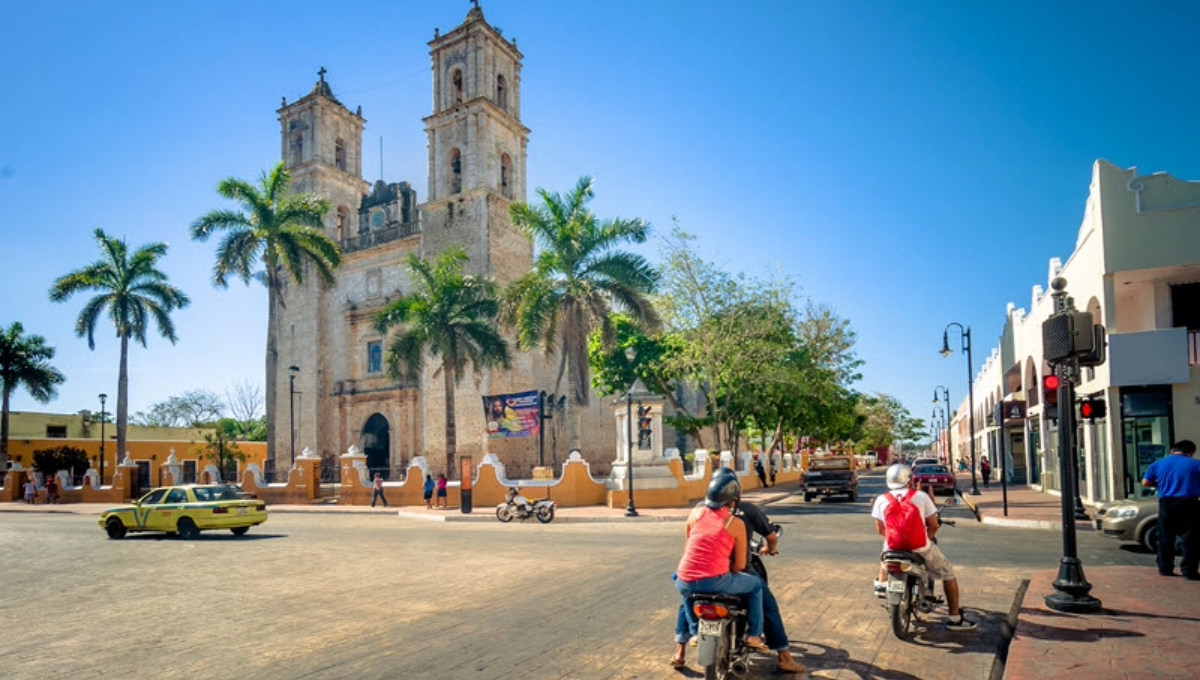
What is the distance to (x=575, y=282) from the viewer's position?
31.0 metres

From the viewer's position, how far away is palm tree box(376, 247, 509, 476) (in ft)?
106

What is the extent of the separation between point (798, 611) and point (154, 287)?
42.4 metres

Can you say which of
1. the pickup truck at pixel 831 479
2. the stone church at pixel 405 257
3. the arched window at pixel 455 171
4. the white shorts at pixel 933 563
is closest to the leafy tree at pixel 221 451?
the stone church at pixel 405 257

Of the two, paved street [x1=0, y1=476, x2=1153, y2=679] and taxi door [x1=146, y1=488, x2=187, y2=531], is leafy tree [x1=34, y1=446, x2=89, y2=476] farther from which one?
paved street [x1=0, y1=476, x2=1153, y2=679]

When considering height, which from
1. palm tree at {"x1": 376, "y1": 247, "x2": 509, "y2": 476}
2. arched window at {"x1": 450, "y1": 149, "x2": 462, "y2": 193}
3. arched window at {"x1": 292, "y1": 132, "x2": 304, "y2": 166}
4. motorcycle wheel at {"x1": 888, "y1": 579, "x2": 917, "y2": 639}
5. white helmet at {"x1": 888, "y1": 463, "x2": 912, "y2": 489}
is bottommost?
motorcycle wheel at {"x1": 888, "y1": 579, "x2": 917, "y2": 639}

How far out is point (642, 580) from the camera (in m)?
10.2

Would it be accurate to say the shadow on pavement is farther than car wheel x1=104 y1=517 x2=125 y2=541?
No

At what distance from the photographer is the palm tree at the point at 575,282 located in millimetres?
30953

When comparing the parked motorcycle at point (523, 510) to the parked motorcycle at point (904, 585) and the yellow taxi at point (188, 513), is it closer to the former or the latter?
the yellow taxi at point (188, 513)

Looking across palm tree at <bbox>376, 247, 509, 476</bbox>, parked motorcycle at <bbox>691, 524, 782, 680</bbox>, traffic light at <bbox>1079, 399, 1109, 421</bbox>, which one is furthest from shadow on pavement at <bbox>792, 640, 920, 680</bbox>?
palm tree at <bbox>376, 247, 509, 476</bbox>

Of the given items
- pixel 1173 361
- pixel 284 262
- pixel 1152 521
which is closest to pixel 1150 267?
pixel 1173 361

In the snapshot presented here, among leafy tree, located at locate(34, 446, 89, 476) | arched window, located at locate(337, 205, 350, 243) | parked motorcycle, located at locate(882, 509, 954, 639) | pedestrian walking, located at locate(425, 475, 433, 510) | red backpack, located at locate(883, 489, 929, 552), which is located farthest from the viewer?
arched window, located at locate(337, 205, 350, 243)

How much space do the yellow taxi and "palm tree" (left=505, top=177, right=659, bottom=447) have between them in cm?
1354

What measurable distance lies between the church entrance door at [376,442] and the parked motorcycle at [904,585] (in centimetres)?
4140
